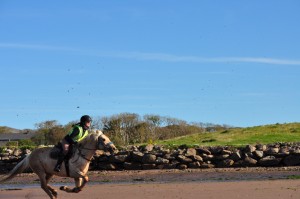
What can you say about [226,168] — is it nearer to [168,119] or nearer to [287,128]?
[287,128]

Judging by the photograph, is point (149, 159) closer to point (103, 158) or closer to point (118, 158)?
point (118, 158)

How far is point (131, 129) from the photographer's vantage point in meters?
→ 46.2

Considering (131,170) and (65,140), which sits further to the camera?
(131,170)

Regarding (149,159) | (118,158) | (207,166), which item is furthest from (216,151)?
(118,158)

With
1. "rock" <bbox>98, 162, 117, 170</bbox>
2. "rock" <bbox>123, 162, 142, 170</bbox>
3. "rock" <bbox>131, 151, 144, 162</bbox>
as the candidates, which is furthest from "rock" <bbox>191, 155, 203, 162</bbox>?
"rock" <bbox>98, 162, 117, 170</bbox>

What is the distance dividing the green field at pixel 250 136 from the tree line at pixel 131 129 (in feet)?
9.26

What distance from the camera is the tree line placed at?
42.8 metres

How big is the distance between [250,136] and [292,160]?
8.09 meters

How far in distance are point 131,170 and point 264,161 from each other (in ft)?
20.5

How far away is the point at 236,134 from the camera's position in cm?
3853

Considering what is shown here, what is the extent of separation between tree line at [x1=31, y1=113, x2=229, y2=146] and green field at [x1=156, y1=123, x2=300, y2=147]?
2824 mm

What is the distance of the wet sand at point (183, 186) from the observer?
57.3ft

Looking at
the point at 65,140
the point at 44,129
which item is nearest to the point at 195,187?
the point at 65,140

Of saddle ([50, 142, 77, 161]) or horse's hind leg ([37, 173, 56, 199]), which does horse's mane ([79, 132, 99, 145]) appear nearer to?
saddle ([50, 142, 77, 161])
